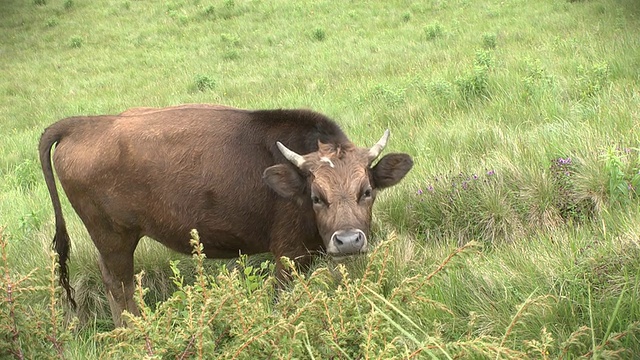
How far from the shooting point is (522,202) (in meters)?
3.75

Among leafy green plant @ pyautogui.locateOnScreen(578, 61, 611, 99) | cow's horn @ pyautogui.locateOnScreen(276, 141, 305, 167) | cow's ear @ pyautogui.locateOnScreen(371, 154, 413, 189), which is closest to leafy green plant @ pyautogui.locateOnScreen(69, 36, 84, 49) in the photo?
leafy green plant @ pyautogui.locateOnScreen(578, 61, 611, 99)

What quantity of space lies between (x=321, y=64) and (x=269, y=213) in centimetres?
832

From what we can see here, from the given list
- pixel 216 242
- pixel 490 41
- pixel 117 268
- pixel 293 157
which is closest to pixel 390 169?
pixel 293 157

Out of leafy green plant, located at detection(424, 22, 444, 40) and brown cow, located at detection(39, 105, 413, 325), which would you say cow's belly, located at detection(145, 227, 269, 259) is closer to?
brown cow, located at detection(39, 105, 413, 325)

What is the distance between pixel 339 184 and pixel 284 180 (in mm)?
417

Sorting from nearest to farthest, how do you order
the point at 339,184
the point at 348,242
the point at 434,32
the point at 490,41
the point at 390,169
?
the point at 348,242 → the point at 339,184 → the point at 390,169 → the point at 490,41 → the point at 434,32

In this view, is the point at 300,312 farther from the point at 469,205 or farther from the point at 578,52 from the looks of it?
the point at 578,52

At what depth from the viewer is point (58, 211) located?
404 centimetres

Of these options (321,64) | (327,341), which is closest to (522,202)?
(327,341)

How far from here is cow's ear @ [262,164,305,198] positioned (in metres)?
3.66

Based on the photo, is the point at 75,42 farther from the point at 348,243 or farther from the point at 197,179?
the point at 348,243

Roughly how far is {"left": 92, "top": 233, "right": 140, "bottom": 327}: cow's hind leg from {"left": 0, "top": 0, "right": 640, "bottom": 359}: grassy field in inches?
6.7

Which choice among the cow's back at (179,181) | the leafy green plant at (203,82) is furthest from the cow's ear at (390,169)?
the leafy green plant at (203,82)

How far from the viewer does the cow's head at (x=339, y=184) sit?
131 inches
